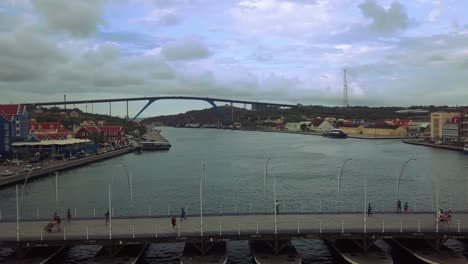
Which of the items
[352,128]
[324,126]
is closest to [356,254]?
[352,128]

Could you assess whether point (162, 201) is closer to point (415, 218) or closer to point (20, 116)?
point (415, 218)

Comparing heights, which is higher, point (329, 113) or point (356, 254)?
point (329, 113)

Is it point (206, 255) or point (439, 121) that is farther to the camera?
point (439, 121)

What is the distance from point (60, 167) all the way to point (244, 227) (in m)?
28.9

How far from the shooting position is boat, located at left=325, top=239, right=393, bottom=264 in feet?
42.6

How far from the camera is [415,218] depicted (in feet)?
49.6

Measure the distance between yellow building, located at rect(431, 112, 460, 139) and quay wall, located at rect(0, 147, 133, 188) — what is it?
155ft

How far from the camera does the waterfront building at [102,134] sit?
59.8 metres

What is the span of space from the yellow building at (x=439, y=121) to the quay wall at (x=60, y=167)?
47353 millimetres

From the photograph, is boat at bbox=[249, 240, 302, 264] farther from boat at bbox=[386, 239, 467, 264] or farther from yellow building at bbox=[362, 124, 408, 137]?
yellow building at bbox=[362, 124, 408, 137]

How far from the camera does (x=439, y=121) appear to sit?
252ft

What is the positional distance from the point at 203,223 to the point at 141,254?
1.99 meters

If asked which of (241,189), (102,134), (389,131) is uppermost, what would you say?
(102,134)

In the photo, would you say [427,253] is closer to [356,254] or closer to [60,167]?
[356,254]
